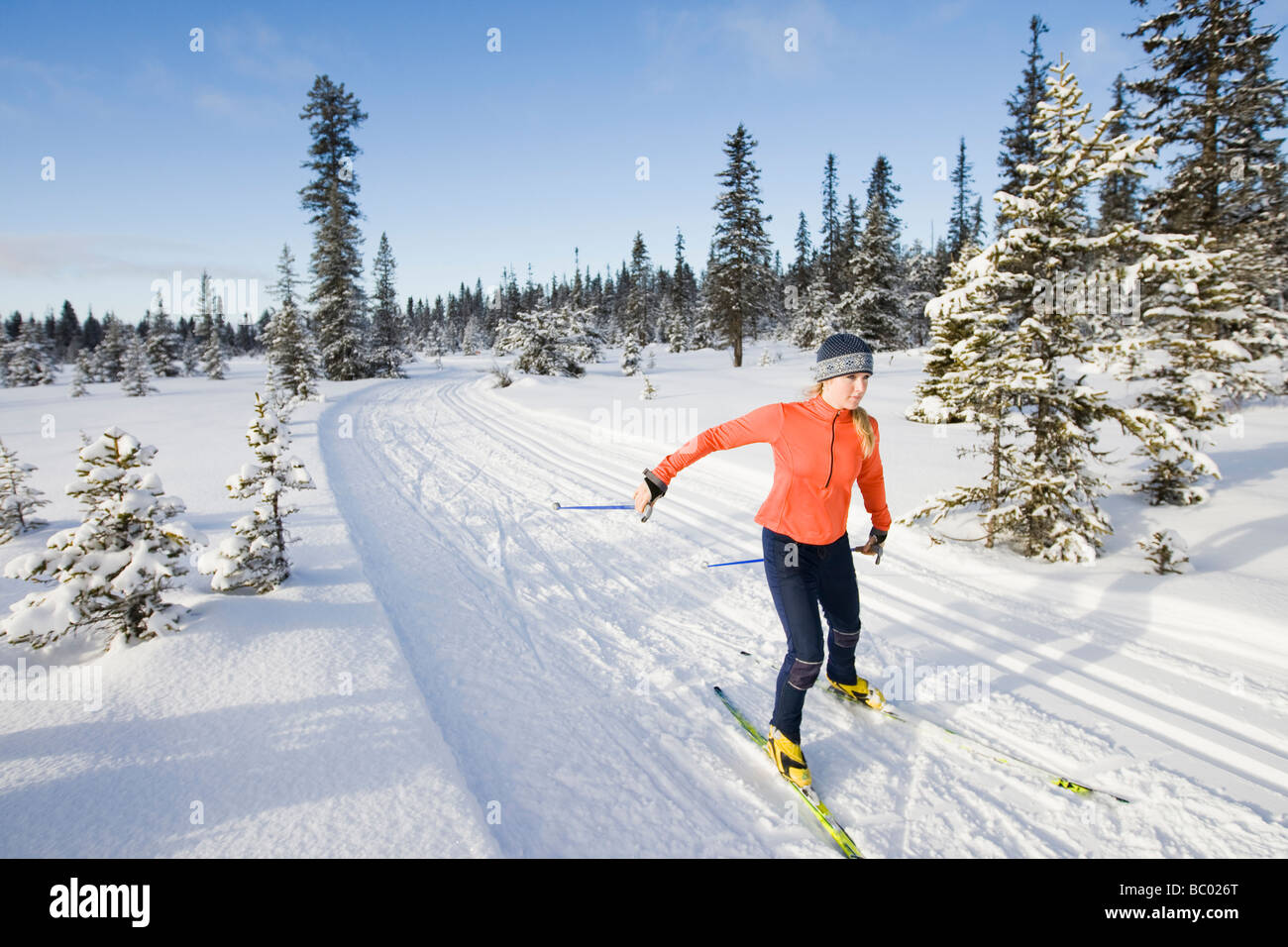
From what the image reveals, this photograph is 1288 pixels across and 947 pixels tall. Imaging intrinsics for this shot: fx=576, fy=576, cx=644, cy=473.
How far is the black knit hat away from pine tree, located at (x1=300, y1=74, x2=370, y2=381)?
3530 centimetres

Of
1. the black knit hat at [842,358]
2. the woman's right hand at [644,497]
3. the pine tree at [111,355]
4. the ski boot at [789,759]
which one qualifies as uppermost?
the pine tree at [111,355]

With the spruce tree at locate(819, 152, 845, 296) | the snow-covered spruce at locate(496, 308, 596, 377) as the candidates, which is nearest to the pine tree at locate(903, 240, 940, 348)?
the spruce tree at locate(819, 152, 845, 296)

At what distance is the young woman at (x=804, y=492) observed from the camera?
11.2 feet

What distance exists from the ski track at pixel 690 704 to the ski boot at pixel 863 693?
124 mm

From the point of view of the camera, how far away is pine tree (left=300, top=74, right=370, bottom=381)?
108 ft

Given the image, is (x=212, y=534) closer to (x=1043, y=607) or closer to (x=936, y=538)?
(x=936, y=538)

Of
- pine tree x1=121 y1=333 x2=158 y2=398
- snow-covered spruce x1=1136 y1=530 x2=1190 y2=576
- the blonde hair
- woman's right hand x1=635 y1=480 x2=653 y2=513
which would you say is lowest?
snow-covered spruce x1=1136 y1=530 x2=1190 y2=576

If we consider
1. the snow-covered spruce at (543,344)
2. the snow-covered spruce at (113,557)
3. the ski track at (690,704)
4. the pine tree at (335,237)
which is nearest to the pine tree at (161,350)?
the pine tree at (335,237)

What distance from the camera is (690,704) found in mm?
4156

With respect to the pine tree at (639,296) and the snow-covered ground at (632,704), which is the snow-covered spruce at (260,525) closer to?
the snow-covered ground at (632,704)

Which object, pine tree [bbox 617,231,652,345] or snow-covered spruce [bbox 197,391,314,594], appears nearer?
snow-covered spruce [bbox 197,391,314,594]

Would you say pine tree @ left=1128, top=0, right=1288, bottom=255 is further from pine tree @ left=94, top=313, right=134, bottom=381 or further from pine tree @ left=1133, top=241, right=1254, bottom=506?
pine tree @ left=94, top=313, right=134, bottom=381
